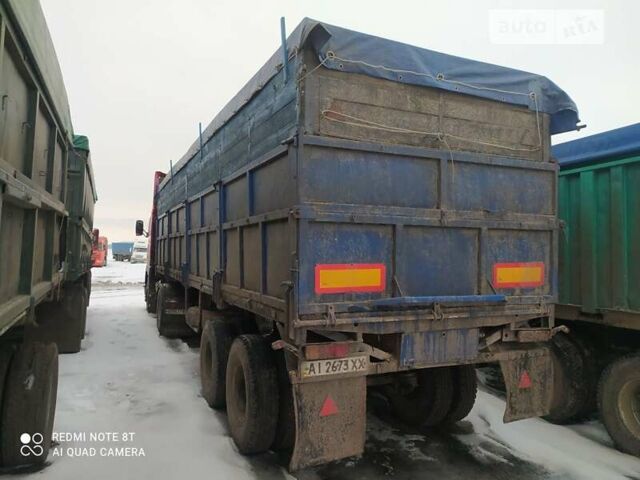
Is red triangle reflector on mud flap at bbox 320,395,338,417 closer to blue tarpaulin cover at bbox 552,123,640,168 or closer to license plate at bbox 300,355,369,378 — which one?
license plate at bbox 300,355,369,378

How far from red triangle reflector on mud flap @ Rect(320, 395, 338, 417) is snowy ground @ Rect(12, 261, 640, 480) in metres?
0.80

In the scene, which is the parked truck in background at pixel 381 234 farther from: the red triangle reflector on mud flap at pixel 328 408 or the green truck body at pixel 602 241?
the green truck body at pixel 602 241

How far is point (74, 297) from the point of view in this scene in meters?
7.21

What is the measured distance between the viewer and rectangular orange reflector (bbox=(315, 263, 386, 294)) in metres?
3.15

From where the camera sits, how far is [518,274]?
3.84m

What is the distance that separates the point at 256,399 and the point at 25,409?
1670 mm

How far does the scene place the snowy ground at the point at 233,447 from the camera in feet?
11.9

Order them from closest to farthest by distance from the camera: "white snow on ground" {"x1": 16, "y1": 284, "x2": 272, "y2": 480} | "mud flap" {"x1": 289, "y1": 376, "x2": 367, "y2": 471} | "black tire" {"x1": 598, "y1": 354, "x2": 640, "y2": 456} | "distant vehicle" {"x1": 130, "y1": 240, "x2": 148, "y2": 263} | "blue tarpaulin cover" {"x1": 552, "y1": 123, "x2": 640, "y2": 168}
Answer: "mud flap" {"x1": 289, "y1": 376, "x2": 367, "y2": 471}, "white snow on ground" {"x1": 16, "y1": 284, "x2": 272, "y2": 480}, "black tire" {"x1": 598, "y1": 354, "x2": 640, "y2": 456}, "blue tarpaulin cover" {"x1": 552, "y1": 123, "x2": 640, "y2": 168}, "distant vehicle" {"x1": 130, "y1": 240, "x2": 148, "y2": 263}

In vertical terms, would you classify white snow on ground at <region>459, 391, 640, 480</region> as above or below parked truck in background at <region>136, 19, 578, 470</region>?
below

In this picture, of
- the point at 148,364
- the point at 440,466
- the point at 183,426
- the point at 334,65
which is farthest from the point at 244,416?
A: the point at 148,364

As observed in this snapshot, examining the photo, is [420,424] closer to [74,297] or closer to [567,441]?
[567,441]

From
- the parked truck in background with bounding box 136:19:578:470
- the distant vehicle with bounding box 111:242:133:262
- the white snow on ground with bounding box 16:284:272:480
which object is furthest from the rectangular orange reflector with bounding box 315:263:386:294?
the distant vehicle with bounding box 111:242:133:262

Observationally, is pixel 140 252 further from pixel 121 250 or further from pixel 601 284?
pixel 601 284

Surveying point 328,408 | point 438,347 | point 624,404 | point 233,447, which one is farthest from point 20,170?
point 624,404
